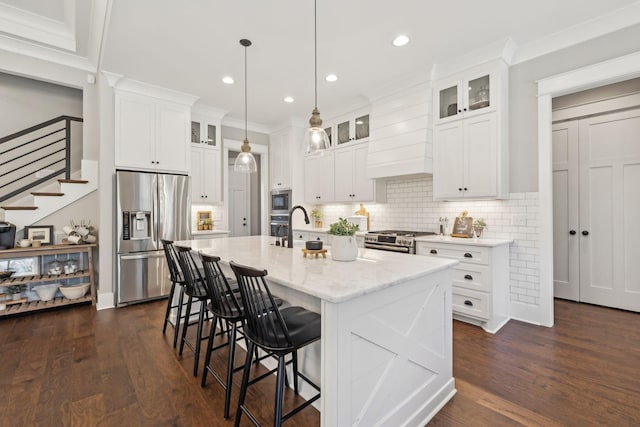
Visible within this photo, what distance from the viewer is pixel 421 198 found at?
429 centimetres

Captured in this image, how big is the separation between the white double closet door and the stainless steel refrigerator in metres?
5.23

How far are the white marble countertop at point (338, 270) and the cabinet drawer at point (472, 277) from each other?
4.27 ft

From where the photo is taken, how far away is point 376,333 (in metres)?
1.51

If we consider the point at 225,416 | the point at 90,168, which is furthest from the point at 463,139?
the point at 90,168

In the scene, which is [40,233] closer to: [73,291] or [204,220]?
[73,291]

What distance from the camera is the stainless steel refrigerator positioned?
385cm

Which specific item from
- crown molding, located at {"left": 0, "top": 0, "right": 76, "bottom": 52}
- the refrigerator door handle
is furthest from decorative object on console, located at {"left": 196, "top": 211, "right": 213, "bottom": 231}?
crown molding, located at {"left": 0, "top": 0, "right": 76, "bottom": 52}

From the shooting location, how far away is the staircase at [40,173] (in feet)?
12.9

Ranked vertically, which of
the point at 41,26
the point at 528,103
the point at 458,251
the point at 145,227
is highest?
the point at 41,26

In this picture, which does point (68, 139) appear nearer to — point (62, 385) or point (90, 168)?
point (90, 168)

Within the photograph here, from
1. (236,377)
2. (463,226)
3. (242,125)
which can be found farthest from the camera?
(242,125)

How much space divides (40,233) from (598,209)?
279 inches

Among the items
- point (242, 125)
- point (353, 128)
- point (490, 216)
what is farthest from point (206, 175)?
point (490, 216)

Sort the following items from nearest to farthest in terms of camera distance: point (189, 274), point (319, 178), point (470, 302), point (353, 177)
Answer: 1. point (189, 274)
2. point (470, 302)
3. point (353, 177)
4. point (319, 178)
